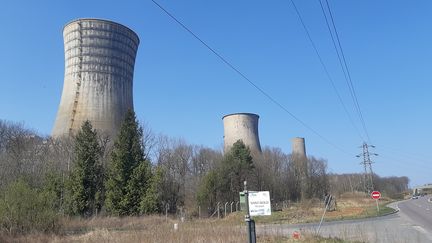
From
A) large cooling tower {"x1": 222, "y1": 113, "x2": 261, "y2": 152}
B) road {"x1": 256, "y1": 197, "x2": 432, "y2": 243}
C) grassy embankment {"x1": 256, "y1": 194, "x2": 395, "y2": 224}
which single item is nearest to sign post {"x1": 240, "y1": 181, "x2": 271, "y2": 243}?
road {"x1": 256, "y1": 197, "x2": 432, "y2": 243}

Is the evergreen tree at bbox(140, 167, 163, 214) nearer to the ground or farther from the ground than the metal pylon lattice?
nearer to the ground

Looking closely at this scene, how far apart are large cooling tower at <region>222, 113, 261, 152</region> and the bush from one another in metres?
30.4

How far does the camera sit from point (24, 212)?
17.7 meters

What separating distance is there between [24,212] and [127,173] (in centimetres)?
1958

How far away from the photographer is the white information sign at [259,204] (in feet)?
24.9

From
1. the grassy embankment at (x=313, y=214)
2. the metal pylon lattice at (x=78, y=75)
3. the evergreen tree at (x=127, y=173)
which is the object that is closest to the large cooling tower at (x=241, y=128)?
the grassy embankment at (x=313, y=214)

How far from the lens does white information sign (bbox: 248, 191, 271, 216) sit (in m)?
7.60

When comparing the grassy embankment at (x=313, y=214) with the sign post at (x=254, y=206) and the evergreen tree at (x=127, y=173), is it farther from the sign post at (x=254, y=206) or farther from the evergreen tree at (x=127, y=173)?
the sign post at (x=254, y=206)

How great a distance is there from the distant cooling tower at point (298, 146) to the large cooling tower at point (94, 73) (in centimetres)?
3955

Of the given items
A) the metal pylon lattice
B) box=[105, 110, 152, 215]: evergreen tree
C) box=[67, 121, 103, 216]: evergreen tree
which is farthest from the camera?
box=[67, 121, 103, 216]: evergreen tree

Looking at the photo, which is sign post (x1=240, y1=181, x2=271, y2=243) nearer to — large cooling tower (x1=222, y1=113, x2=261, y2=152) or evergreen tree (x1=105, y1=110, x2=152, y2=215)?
evergreen tree (x1=105, y1=110, x2=152, y2=215)

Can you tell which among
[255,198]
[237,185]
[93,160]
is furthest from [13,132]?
[255,198]

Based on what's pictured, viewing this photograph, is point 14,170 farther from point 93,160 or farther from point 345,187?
point 345,187

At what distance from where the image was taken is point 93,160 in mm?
38281
